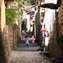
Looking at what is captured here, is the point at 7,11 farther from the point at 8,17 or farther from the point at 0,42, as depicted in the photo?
the point at 0,42

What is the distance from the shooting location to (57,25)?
774 inches

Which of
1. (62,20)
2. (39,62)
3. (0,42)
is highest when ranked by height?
(62,20)

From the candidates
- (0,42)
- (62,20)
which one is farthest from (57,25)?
(0,42)

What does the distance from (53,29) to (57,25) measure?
1301mm

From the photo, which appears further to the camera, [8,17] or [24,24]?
[24,24]

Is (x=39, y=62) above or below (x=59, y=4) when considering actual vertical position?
below

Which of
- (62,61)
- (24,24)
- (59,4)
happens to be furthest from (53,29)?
(24,24)

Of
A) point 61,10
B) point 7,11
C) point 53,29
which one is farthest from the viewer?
point 7,11

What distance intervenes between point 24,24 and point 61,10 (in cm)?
4173

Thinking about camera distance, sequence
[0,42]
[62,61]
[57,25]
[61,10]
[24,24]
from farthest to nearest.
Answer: [24,24], [57,25], [61,10], [0,42], [62,61]

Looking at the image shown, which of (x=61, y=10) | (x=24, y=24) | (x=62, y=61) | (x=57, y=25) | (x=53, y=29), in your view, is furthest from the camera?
(x=24, y=24)

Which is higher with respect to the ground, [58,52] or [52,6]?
[52,6]

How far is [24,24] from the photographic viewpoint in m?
59.6

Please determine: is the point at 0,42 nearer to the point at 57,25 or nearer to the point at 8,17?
the point at 57,25
